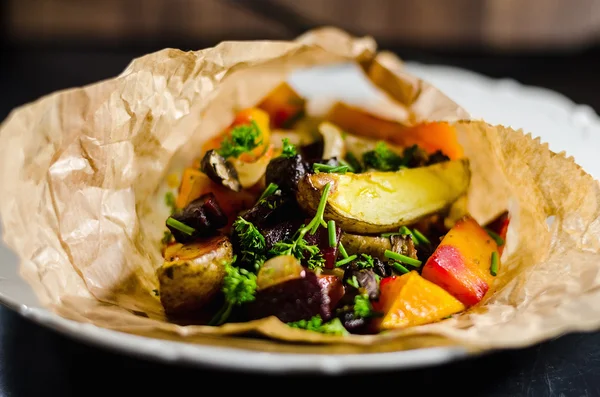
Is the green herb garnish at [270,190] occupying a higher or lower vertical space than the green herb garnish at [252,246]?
higher

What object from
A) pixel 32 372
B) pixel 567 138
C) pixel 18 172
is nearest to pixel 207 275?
pixel 32 372

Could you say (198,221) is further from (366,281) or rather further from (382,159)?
(382,159)

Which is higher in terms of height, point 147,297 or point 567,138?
point 567,138

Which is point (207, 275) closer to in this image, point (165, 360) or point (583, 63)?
point (165, 360)

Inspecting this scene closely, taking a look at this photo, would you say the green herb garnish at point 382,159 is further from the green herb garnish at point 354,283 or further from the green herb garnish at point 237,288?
the green herb garnish at point 237,288

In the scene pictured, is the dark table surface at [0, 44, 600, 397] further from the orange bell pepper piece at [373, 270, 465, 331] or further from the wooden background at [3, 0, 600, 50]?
the wooden background at [3, 0, 600, 50]

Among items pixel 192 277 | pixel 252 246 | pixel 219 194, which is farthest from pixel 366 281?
pixel 219 194

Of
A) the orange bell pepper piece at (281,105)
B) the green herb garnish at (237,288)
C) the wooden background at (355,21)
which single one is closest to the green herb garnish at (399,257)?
the green herb garnish at (237,288)
